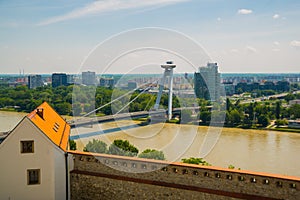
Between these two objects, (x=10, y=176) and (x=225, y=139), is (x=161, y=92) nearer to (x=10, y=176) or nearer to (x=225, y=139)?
(x=225, y=139)

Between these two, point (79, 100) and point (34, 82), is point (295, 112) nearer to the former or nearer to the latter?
point (79, 100)

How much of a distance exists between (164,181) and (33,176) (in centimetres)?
144

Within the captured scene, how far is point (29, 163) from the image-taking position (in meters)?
4.19

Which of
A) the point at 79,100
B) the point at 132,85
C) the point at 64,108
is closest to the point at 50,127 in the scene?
the point at 132,85

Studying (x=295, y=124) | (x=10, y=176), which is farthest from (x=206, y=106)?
(x=295, y=124)

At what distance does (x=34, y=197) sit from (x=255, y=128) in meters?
15.7

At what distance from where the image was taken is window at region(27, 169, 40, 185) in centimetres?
421

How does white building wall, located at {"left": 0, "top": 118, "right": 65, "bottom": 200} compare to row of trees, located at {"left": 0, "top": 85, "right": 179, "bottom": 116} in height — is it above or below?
below

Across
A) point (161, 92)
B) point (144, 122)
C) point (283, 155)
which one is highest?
point (161, 92)

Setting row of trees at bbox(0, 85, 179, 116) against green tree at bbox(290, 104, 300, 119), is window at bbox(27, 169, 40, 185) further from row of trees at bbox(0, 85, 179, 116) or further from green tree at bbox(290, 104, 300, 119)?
green tree at bbox(290, 104, 300, 119)

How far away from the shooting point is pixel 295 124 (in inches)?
757

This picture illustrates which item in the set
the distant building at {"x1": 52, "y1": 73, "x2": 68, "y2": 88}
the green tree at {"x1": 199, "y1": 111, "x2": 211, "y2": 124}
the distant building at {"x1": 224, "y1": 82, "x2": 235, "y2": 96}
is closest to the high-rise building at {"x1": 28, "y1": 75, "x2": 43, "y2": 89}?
the distant building at {"x1": 52, "y1": 73, "x2": 68, "y2": 88}

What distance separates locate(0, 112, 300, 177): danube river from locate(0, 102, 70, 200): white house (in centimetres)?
373

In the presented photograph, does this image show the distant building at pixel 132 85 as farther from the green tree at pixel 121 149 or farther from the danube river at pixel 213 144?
the danube river at pixel 213 144
